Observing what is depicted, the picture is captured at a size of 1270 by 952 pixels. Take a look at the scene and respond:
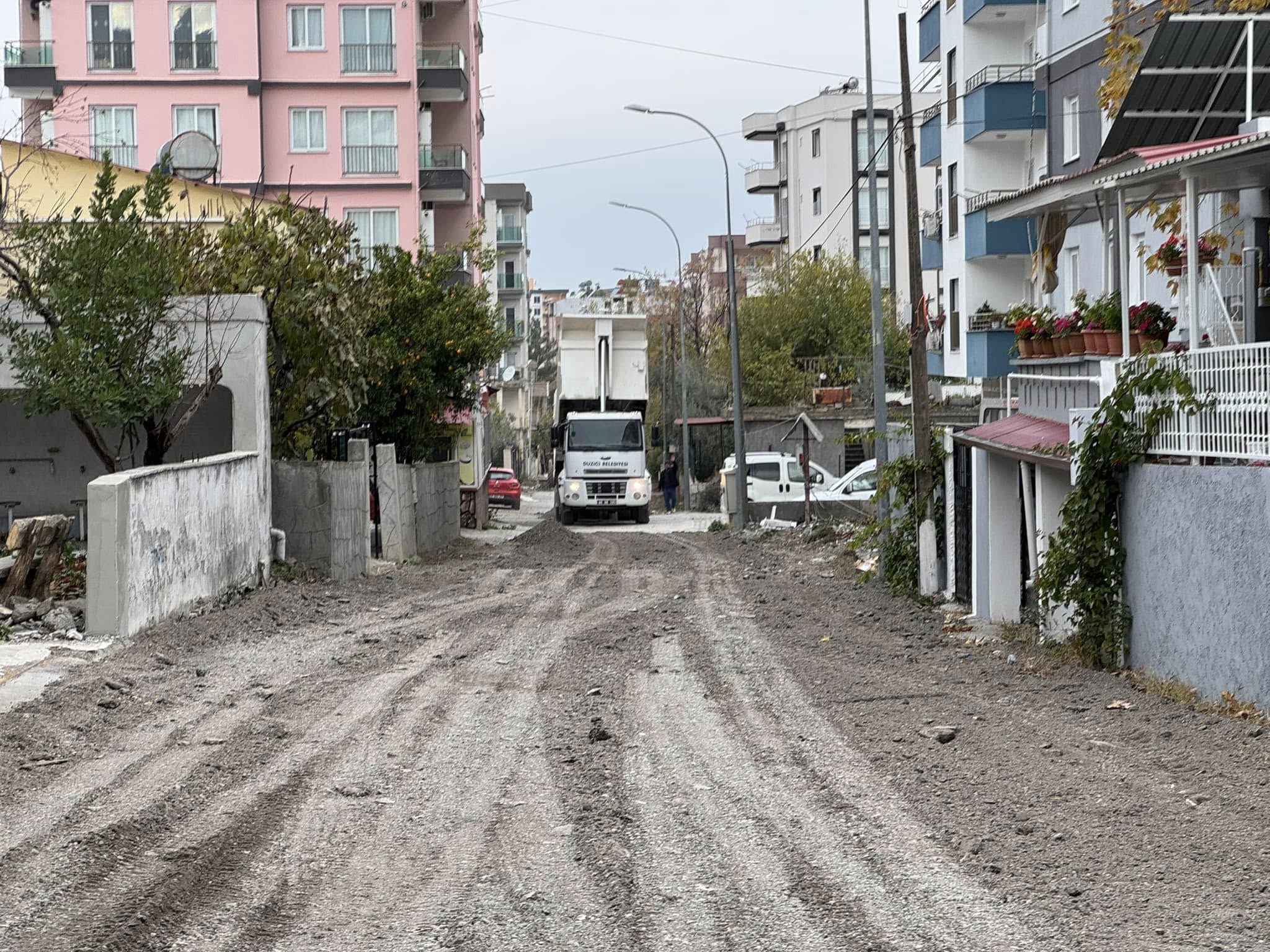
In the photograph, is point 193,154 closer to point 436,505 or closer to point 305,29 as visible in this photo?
point 436,505

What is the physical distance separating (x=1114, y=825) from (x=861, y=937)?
2394 millimetres

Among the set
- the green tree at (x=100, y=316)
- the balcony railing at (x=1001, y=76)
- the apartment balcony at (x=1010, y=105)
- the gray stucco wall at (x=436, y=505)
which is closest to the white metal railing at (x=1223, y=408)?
the green tree at (x=100, y=316)

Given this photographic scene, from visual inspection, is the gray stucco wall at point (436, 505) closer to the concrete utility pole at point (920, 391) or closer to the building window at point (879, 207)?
the concrete utility pole at point (920, 391)

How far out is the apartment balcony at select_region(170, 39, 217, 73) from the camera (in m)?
47.8

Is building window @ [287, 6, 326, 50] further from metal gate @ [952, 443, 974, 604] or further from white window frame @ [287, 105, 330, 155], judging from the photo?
metal gate @ [952, 443, 974, 604]

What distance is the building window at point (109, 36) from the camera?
4784 centimetres

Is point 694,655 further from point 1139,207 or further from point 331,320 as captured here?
point 331,320

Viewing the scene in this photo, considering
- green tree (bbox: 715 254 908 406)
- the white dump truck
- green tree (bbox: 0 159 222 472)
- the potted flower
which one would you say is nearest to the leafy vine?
the potted flower

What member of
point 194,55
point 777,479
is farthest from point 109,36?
point 777,479

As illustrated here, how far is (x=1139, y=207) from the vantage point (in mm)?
15977

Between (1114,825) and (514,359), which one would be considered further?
(514,359)

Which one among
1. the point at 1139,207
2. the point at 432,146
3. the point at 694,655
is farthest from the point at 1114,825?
the point at 432,146

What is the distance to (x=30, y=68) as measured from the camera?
47656mm

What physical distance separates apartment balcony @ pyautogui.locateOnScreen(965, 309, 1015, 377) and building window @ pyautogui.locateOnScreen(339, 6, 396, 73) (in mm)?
22052
